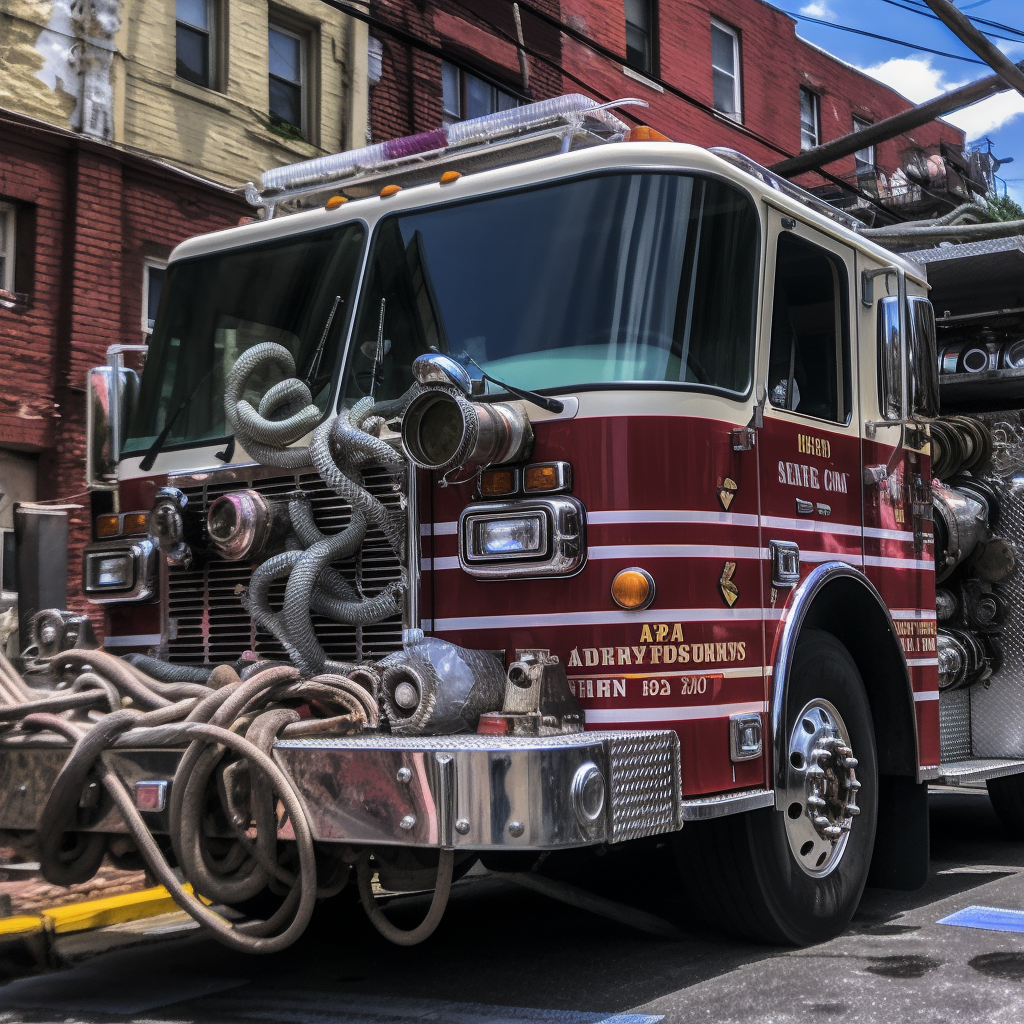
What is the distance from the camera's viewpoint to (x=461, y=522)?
4.73 metres

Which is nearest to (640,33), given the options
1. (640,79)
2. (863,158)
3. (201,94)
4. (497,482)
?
(640,79)

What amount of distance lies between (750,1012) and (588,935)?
1.37m

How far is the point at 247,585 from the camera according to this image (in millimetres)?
5254

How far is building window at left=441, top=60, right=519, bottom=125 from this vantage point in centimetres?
1709

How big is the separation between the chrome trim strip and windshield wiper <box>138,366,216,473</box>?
2.47m

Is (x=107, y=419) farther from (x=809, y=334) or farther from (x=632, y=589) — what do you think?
(x=809, y=334)

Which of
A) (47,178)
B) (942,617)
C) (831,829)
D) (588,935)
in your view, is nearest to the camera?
(831,829)

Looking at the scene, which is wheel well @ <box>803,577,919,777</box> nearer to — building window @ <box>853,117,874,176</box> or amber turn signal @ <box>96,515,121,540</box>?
amber turn signal @ <box>96,515,121,540</box>

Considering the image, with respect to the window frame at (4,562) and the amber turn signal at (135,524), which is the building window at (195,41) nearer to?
the window frame at (4,562)

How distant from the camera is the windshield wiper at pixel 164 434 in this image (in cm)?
571

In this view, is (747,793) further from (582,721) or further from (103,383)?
(103,383)

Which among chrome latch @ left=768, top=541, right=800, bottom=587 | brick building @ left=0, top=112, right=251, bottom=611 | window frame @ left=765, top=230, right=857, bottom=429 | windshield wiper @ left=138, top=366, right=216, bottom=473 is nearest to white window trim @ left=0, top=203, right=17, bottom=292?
brick building @ left=0, top=112, right=251, bottom=611

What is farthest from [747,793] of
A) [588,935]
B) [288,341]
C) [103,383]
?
[103,383]

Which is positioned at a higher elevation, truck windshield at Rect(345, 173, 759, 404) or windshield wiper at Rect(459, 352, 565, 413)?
truck windshield at Rect(345, 173, 759, 404)
